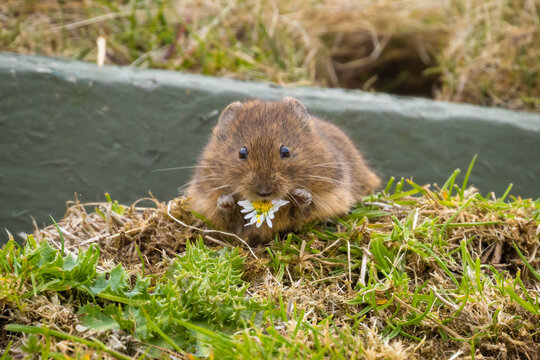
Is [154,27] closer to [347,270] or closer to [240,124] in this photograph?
[240,124]

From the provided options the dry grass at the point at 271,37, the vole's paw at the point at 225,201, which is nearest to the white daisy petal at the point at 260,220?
the vole's paw at the point at 225,201

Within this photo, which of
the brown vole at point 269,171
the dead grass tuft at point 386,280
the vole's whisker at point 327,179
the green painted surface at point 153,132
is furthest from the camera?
the green painted surface at point 153,132

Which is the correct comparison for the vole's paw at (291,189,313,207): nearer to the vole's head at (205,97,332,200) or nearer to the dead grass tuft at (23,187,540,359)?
the vole's head at (205,97,332,200)

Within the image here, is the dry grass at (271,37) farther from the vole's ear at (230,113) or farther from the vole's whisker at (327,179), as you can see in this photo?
the vole's whisker at (327,179)

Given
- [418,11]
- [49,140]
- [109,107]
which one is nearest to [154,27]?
[109,107]

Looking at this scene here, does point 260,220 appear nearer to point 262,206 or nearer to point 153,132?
point 262,206

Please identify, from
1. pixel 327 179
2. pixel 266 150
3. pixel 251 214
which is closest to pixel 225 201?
pixel 251 214
